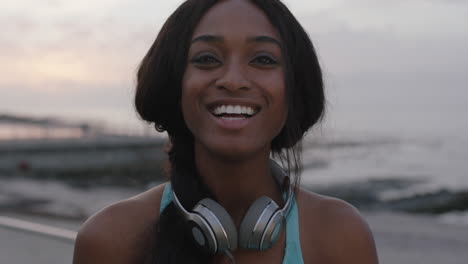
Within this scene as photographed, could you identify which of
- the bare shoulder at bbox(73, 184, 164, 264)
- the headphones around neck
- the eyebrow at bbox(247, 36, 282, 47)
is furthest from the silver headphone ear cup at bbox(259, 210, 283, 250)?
the eyebrow at bbox(247, 36, 282, 47)

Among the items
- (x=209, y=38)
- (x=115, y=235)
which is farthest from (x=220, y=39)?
(x=115, y=235)

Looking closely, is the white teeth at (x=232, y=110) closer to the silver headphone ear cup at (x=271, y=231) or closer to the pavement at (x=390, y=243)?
the silver headphone ear cup at (x=271, y=231)

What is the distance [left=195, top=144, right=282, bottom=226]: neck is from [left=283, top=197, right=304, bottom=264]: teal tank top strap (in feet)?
0.42

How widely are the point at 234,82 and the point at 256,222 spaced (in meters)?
0.39

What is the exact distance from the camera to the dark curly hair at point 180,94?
173cm

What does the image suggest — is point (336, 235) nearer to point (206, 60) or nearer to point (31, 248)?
point (206, 60)

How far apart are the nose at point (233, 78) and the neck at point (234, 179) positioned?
267 millimetres

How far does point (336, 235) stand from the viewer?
1826mm

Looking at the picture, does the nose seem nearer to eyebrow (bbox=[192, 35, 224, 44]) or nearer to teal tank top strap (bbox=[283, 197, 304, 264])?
eyebrow (bbox=[192, 35, 224, 44])

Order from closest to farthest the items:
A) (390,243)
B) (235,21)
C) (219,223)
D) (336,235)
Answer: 1. (219,223)
2. (235,21)
3. (336,235)
4. (390,243)

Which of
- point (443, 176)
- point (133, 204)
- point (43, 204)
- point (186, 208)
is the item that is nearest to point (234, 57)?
point (186, 208)

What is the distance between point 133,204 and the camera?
187cm

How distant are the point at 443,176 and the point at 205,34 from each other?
23730 millimetres

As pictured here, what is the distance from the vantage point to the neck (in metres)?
1.83
